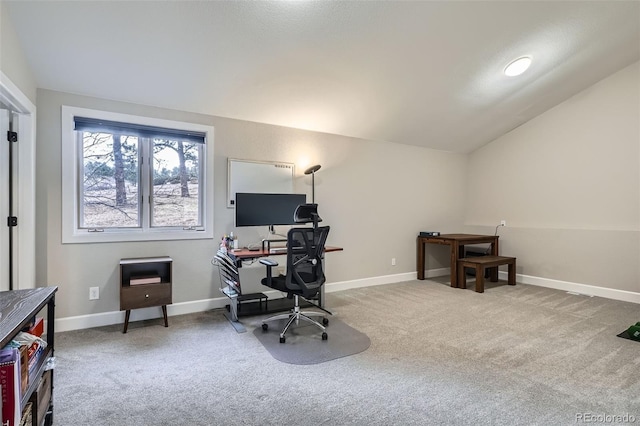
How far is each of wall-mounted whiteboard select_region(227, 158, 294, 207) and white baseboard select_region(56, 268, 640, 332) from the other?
1.20 m

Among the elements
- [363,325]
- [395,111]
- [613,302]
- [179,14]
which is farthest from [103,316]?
[613,302]

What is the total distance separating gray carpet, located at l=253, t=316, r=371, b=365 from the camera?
254 centimetres

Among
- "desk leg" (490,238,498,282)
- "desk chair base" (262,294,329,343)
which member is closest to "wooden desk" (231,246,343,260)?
"desk chair base" (262,294,329,343)

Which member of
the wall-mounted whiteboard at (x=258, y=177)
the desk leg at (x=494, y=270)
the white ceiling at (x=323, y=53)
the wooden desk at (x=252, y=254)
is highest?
the white ceiling at (x=323, y=53)

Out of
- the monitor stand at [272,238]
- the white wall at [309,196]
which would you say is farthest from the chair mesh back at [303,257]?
the white wall at [309,196]

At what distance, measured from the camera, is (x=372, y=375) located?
2.26 m

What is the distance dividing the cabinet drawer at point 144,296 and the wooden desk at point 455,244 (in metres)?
3.81

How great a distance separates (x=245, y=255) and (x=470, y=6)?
10.0 feet

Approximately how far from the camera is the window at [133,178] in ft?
10.1

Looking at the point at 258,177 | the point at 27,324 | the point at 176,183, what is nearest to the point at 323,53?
the point at 258,177

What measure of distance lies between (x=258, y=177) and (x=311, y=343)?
2.06 meters

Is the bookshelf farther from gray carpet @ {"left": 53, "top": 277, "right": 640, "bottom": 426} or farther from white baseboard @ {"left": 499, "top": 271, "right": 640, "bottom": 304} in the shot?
white baseboard @ {"left": 499, "top": 271, "right": 640, "bottom": 304}

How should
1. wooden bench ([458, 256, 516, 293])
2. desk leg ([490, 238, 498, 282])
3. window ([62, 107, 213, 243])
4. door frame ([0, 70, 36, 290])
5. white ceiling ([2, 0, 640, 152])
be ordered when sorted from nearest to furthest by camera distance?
white ceiling ([2, 0, 640, 152]) → door frame ([0, 70, 36, 290]) → window ([62, 107, 213, 243]) → wooden bench ([458, 256, 516, 293]) → desk leg ([490, 238, 498, 282])

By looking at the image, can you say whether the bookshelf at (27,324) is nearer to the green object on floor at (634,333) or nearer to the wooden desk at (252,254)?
the wooden desk at (252,254)
